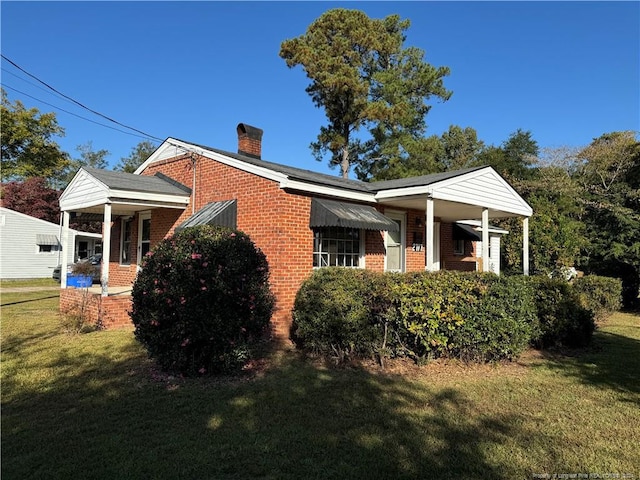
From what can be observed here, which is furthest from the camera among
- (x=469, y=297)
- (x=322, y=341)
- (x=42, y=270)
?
(x=42, y=270)

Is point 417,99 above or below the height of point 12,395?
above

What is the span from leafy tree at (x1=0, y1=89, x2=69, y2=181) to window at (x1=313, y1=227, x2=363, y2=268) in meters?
37.5

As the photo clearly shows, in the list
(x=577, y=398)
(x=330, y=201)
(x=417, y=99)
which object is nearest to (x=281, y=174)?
(x=330, y=201)

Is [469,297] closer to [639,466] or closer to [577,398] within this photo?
[577,398]

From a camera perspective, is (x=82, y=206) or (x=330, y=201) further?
(x=82, y=206)

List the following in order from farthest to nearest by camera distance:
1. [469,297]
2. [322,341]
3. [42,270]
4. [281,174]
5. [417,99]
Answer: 1. [417,99]
2. [42,270]
3. [281,174]
4. [322,341]
5. [469,297]

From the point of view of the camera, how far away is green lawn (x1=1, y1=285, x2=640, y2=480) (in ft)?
11.7

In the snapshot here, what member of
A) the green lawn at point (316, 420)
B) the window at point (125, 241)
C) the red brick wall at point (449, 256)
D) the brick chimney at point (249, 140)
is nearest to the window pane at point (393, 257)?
the red brick wall at point (449, 256)

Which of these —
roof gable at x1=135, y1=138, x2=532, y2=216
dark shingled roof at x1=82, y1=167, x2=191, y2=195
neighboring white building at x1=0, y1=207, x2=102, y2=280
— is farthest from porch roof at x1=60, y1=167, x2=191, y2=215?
neighboring white building at x1=0, y1=207, x2=102, y2=280

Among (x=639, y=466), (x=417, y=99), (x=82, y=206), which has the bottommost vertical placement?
(x=639, y=466)

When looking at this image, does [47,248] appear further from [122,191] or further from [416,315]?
[416,315]

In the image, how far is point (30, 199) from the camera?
33.1m

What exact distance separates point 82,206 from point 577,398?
461 inches

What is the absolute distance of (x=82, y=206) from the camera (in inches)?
443
